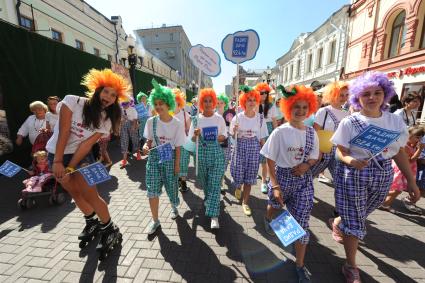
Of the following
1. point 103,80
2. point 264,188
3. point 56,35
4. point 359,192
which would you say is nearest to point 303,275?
point 359,192

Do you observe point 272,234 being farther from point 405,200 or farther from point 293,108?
point 405,200

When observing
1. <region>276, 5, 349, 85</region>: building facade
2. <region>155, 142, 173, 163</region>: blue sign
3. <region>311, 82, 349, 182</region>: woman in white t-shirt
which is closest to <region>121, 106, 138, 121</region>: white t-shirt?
<region>155, 142, 173, 163</region>: blue sign

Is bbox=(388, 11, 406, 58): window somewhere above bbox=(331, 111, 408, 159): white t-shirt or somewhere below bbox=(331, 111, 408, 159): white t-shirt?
above

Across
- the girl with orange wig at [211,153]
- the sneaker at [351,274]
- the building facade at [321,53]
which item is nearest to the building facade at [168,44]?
the building facade at [321,53]

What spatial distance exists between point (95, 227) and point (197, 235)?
140cm

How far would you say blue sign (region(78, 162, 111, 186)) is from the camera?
2.37 m

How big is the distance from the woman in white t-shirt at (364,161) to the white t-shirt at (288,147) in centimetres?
33

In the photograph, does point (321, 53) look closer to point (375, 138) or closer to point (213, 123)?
point (213, 123)

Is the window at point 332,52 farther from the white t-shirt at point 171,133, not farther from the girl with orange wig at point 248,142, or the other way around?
the white t-shirt at point 171,133

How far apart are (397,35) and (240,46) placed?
13.3 metres

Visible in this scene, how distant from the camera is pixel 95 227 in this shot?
300 centimetres

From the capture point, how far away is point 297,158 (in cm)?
231

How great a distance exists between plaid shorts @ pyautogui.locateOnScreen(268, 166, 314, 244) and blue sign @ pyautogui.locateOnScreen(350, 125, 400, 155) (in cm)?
58

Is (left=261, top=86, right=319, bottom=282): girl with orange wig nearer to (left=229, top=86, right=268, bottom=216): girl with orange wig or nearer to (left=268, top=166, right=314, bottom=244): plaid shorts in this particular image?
(left=268, top=166, right=314, bottom=244): plaid shorts
